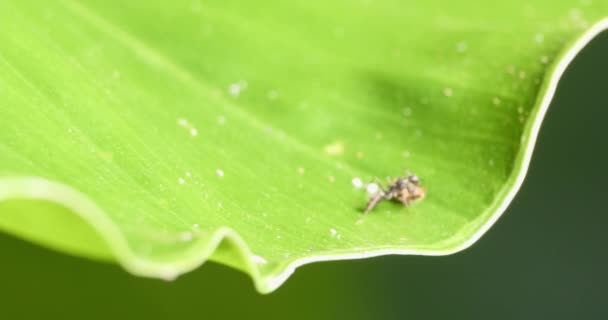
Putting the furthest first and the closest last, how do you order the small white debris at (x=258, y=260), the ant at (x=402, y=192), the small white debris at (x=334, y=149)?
the small white debris at (x=334, y=149)
the ant at (x=402, y=192)
the small white debris at (x=258, y=260)

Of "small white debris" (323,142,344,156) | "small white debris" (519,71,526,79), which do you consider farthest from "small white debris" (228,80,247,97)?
"small white debris" (519,71,526,79)

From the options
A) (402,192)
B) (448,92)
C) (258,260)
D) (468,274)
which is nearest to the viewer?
(258,260)

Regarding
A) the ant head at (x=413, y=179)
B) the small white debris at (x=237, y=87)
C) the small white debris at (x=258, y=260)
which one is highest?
the small white debris at (x=237, y=87)

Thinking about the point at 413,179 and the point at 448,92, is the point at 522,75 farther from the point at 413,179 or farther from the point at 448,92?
the point at 413,179

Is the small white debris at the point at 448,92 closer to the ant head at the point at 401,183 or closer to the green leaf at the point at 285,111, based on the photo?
the green leaf at the point at 285,111

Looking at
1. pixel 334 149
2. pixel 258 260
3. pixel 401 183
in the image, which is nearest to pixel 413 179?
pixel 401 183

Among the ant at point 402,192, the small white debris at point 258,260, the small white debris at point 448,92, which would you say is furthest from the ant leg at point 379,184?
the small white debris at point 258,260

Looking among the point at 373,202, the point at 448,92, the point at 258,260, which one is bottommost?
the point at 258,260

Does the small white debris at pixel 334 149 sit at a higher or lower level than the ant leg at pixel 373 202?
higher
